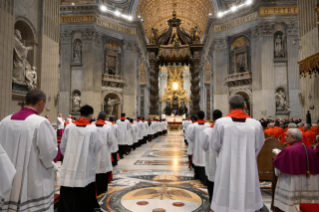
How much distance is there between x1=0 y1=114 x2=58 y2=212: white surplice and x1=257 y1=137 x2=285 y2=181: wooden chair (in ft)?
14.3

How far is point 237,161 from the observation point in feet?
10.2

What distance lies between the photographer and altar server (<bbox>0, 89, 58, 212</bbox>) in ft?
7.99

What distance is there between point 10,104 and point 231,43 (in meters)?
17.0

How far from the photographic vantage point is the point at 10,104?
724cm

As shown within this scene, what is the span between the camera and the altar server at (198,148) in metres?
5.70

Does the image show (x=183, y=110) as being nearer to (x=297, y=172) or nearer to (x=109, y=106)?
(x=109, y=106)

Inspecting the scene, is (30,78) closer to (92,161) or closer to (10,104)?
(10,104)

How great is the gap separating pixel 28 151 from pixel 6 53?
5.94 metres

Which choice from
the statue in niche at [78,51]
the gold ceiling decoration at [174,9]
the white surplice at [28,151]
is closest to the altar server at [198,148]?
the white surplice at [28,151]

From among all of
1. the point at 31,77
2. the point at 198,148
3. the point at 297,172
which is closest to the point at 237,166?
the point at 297,172

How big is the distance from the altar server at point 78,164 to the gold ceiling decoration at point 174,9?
20.9 m

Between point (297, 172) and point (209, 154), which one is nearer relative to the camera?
point (297, 172)

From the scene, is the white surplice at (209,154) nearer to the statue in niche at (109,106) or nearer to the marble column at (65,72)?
the marble column at (65,72)

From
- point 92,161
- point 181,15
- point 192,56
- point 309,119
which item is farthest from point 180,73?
point 92,161
